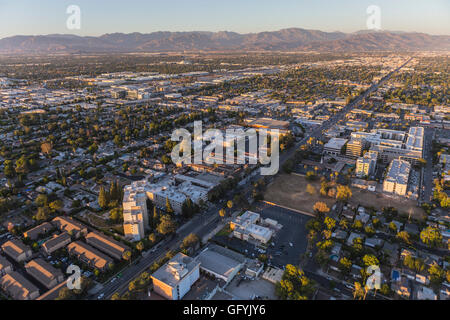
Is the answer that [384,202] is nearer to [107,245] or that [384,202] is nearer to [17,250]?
[107,245]

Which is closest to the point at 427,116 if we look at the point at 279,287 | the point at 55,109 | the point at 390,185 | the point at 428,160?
the point at 428,160

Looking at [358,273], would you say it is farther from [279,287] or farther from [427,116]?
[427,116]

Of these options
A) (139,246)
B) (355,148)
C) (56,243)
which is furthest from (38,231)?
(355,148)

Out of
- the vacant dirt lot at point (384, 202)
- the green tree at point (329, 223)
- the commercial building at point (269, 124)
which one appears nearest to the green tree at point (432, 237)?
the vacant dirt lot at point (384, 202)

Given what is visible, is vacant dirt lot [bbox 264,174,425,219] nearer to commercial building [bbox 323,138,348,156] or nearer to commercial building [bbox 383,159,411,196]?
commercial building [bbox 383,159,411,196]

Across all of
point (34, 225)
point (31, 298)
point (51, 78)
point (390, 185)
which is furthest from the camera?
point (51, 78)

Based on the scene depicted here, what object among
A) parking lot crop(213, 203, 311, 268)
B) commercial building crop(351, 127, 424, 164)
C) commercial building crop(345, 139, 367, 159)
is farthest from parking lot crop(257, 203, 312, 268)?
commercial building crop(351, 127, 424, 164)
